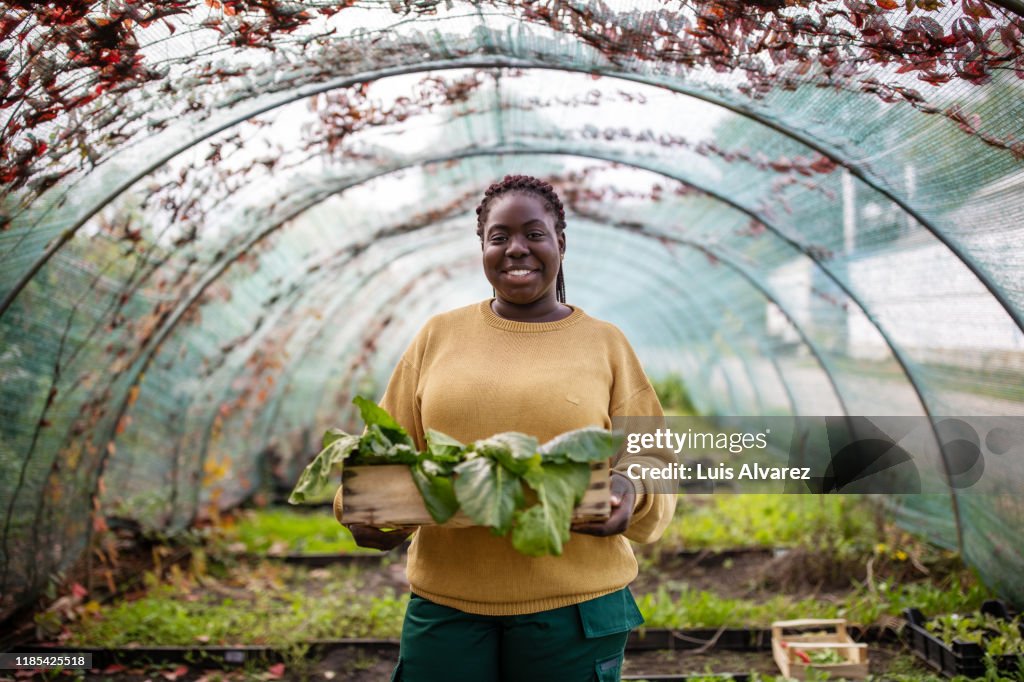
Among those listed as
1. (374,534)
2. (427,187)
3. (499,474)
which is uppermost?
(427,187)

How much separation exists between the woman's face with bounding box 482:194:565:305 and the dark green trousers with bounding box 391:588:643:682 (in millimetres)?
817

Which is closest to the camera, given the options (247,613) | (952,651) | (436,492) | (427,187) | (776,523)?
(436,492)

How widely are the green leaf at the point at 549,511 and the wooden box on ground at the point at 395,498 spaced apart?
1.9 inches

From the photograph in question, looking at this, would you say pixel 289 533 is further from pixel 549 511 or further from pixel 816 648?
pixel 549 511

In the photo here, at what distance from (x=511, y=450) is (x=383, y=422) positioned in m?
0.36

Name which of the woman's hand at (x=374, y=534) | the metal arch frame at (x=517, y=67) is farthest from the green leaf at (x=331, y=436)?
the metal arch frame at (x=517, y=67)

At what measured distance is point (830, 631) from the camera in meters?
4.90

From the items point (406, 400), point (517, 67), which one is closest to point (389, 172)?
point (517, 67)

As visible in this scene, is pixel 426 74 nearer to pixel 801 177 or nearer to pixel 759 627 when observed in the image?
pixel 801 177

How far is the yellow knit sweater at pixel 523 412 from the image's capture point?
2059 millimetres

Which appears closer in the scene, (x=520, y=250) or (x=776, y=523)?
(x=520, y=250)

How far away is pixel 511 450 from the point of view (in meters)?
1.92

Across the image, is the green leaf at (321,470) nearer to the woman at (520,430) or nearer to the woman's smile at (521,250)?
the woman at (520,430)

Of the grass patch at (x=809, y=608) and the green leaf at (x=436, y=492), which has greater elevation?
the green leaf at (x=436, y=492)
